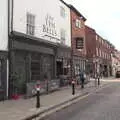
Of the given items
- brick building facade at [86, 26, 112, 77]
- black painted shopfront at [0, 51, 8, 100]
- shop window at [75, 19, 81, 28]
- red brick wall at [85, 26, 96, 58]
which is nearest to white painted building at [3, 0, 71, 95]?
black painted shopfront at [0, 51, 8, 100]

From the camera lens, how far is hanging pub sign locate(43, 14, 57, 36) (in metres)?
29.7

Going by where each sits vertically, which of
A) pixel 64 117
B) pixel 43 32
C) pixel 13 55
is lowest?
pixel 64 117

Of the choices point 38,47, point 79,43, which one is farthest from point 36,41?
point 79,43

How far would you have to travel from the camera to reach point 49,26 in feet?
101

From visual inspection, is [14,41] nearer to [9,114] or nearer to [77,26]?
[9,114]

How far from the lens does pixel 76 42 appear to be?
41.0m

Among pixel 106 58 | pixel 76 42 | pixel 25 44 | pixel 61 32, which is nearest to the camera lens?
pixel 25 44

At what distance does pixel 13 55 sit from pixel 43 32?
6806 millimetres

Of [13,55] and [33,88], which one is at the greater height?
[13,55]

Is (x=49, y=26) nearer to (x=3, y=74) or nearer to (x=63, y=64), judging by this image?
(x=63, y=64)

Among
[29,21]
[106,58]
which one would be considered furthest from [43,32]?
[106,58]

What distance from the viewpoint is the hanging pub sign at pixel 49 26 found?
1169 inches

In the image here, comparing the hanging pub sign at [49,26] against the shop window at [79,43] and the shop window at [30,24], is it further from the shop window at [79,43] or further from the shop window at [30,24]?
the shop window at [79,43]

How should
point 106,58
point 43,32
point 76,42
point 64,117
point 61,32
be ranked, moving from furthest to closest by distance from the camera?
1. point 106,58
2. point 76,42
3. point 61,32
4. point 43,32
5. point 64,117
